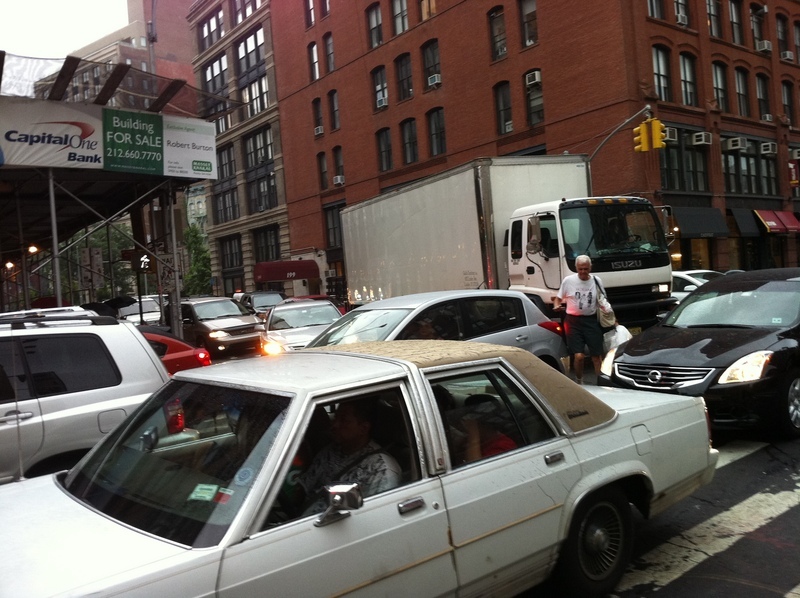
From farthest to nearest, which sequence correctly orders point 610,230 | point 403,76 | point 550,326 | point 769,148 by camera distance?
point 403,76 → point 769,148 → point 610,230 → point 550,326

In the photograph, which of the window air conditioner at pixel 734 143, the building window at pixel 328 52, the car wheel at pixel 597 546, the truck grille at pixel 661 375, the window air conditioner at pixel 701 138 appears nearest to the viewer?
the car wheel at pixel 597 546

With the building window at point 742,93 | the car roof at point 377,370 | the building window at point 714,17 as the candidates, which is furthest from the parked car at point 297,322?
the building window at point 742,93

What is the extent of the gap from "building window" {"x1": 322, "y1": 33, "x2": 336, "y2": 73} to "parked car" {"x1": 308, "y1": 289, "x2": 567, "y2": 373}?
120 ft

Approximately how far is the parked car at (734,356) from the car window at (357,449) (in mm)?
4259

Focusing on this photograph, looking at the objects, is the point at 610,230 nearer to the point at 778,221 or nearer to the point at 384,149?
the point at 778,221

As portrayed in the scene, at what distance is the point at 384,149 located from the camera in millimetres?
39281

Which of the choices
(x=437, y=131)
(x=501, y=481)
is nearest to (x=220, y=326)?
(x=501, y=481)

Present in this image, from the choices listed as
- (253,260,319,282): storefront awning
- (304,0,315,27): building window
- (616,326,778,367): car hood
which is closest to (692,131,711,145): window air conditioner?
(253,260,319,282): storefront awning

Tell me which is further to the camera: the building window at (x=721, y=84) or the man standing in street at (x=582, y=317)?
the building window at (x=721, y=84)

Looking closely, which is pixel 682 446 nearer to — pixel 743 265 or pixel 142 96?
pixel 142 96

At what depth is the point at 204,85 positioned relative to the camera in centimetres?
5503

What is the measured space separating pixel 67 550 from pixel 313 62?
44428 millimetres

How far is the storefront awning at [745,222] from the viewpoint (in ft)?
108

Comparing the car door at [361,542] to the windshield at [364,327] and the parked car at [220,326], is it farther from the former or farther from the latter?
the parked car at [220,326]
